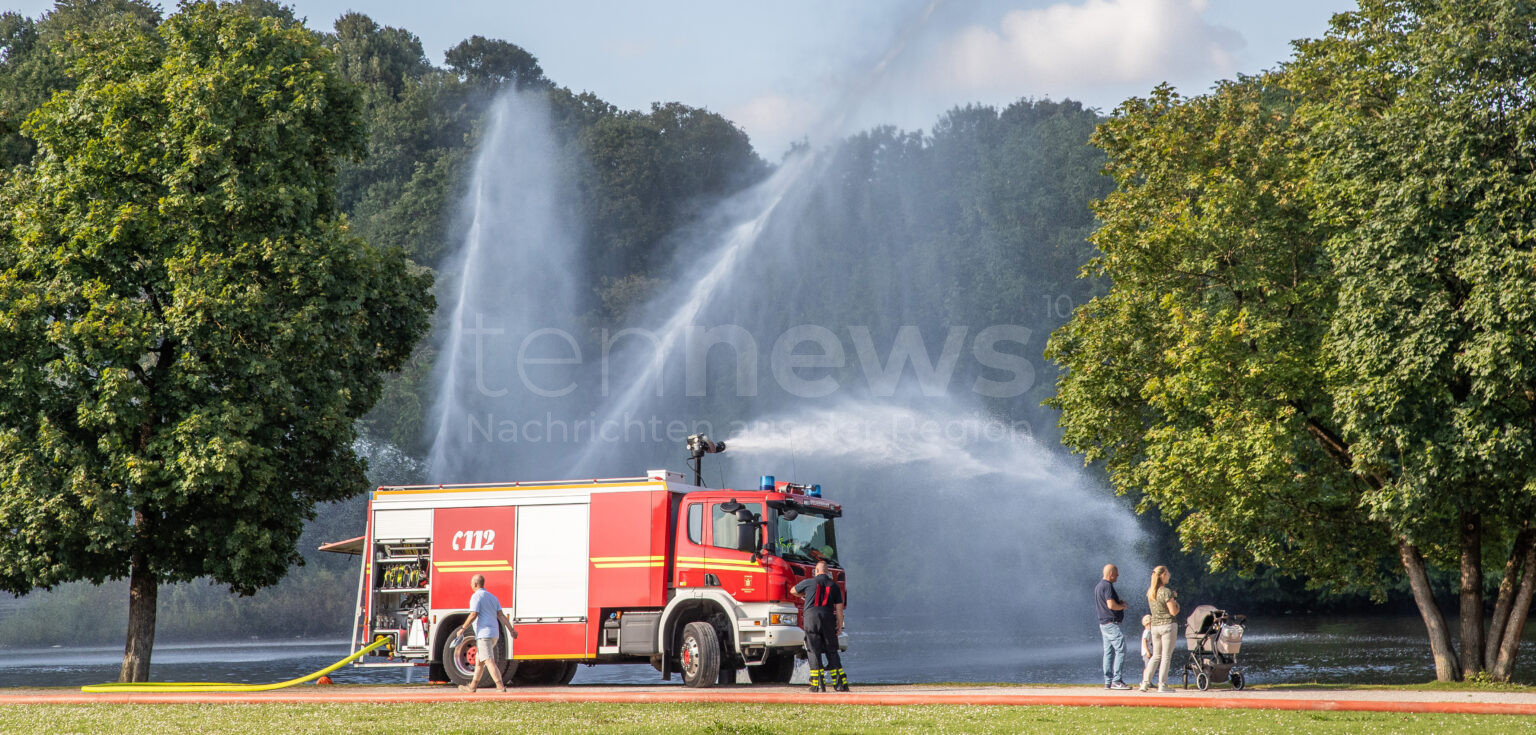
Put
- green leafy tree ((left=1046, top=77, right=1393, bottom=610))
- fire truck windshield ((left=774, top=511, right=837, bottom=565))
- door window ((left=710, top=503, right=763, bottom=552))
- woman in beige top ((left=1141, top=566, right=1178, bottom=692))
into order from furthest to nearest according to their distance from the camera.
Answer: green leafy tree ((left=1046, top=77, right=1393, bottom=610)) → fire truck windshield ((left=774, top=511, right=837, bottom=565)) → door window ((left=710, top=503, right=763, bottom=552)) → woman in beige top ((left=1141, top=566, right=1178, bottom=692))

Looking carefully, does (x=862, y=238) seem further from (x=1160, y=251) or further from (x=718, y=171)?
(x=1160, y=251)

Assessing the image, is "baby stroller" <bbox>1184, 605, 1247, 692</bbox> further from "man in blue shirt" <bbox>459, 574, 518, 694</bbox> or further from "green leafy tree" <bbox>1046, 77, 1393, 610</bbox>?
"man in blue shirt" <bbox>459, 574, 518, 694</bbox>

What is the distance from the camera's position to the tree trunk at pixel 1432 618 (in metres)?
24.8

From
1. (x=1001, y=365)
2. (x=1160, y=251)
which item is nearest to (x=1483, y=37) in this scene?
(x=1160, y=251)

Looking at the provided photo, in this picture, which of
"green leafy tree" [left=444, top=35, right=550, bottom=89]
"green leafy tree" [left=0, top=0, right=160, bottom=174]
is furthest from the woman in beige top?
"green leafy tree" [left=444, top=35, right=550, bottom=89]

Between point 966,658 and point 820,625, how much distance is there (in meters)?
21.8

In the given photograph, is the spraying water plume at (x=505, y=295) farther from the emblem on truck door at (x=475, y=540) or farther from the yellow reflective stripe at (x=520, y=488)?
the emblem on truck door at (x=475, y=540)

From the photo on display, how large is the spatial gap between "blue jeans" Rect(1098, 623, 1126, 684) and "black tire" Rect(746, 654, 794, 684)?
5.55m

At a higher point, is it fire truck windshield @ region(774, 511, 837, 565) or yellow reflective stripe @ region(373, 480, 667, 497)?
yellow reflective stripe @ region(373, 480, 667, 497)

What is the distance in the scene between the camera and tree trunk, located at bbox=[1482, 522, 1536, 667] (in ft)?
79.9

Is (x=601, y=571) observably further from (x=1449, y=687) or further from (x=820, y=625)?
(x=1449, y=687)

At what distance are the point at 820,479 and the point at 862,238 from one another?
2381 cm

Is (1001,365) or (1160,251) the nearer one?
(1160,251)

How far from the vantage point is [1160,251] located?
27594 mm
